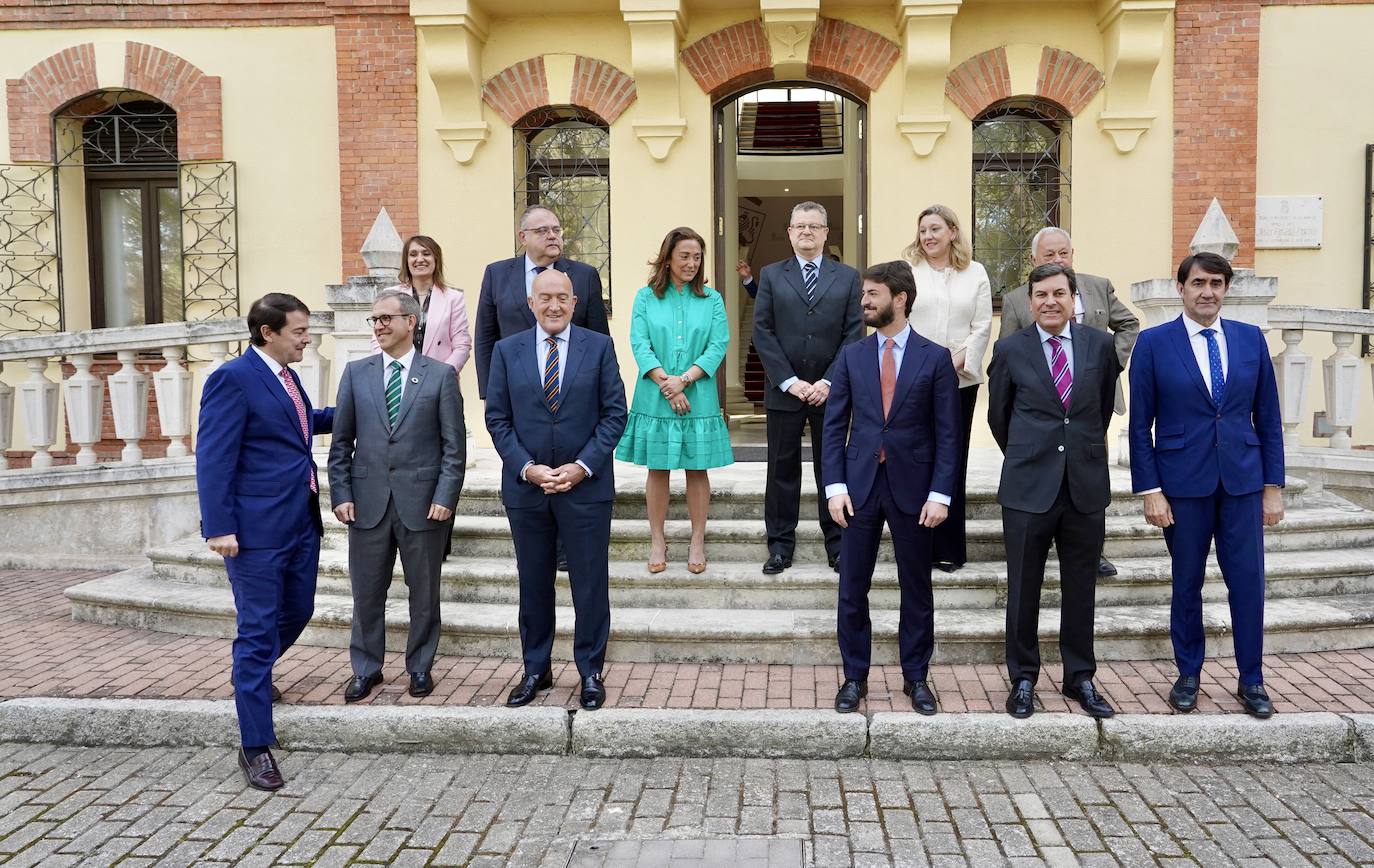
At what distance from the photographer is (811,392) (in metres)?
5.48

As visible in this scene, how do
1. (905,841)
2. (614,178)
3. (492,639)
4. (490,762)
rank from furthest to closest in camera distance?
(614,178) < (492,639) < (490,762) < (905,841)

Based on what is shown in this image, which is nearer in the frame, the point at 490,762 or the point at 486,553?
the point at 490,762

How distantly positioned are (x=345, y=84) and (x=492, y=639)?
599 centimetres

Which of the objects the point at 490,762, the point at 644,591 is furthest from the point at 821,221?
the point at 490,762

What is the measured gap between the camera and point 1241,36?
8.70 metres

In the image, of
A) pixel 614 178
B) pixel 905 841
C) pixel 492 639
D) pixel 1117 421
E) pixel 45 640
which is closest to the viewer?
pixel 905 841

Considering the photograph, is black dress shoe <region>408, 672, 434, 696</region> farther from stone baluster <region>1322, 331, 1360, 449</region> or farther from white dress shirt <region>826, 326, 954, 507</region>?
stone baluster <region>1322, 331, 1360, 449</region>

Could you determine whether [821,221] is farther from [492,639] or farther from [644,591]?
[492,639]

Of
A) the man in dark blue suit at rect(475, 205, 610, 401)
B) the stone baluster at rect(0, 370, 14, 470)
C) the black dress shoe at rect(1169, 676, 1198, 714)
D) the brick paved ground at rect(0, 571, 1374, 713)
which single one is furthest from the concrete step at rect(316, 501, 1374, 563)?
the stone baluster at rect(0, 370, 14, 470)

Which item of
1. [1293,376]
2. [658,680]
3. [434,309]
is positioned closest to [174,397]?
[434,309]

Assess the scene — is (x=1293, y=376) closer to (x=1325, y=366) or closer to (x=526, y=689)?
(x=1325, y=366)

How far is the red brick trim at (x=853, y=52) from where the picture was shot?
348 inches

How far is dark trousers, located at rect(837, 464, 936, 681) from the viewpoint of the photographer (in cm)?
453

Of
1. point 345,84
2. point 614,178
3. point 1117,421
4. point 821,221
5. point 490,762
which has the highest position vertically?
point 345,84
